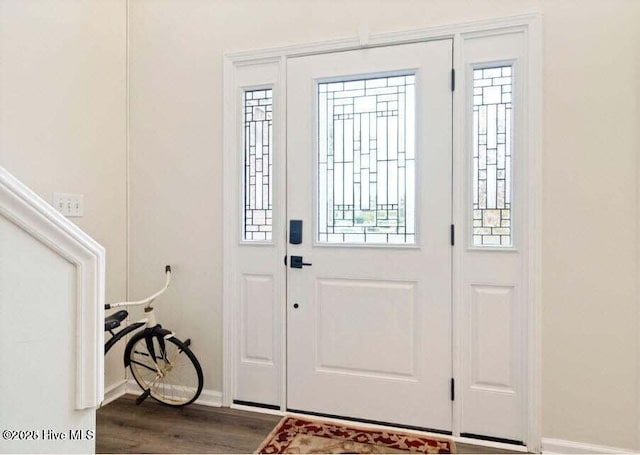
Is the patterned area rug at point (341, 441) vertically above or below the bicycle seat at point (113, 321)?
below

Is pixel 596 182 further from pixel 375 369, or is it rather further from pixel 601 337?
pixel 375 369

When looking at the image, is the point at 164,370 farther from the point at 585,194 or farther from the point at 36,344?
the point at 585,194

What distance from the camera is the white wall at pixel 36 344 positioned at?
110 cm

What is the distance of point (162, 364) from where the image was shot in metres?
2.69

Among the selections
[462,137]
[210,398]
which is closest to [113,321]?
[210,398]

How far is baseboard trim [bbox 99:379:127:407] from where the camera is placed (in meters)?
2.65

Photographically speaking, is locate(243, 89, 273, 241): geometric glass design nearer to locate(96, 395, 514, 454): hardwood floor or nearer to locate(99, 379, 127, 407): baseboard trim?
locate(96, 395, 514, 454): hardwood floor

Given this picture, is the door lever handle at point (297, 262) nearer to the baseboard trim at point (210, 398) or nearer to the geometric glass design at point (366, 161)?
the geometric glass design at point (366, 161)

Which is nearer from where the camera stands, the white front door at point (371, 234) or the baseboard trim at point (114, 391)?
the white front door at point (371, 234)

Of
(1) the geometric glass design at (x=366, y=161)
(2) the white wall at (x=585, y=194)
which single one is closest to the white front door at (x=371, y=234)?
(1) the geometric glass design at (x=366, y=161)

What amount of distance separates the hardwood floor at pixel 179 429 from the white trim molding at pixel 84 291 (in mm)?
1071

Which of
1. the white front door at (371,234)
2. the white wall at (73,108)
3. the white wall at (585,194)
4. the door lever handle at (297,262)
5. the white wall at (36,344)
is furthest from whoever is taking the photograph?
the door lever handle at (297,262)

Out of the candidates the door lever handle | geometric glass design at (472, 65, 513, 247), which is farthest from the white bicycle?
geometric glass design at (472, 65, 513, 247)

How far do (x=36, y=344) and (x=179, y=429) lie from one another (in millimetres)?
1416
